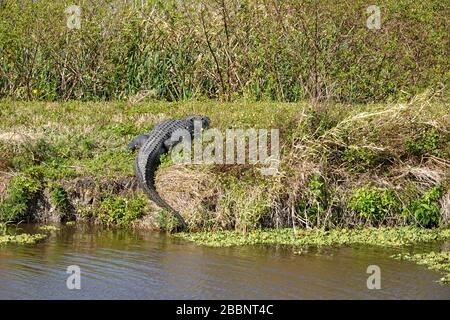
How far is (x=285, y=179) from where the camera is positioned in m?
11.8

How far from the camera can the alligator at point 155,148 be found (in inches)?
468

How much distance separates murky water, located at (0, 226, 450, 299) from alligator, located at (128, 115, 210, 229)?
0.67m

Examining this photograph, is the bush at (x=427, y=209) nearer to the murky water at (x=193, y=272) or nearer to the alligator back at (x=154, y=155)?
the murky water at (x=193, y=272)

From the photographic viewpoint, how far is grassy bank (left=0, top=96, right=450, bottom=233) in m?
11.7


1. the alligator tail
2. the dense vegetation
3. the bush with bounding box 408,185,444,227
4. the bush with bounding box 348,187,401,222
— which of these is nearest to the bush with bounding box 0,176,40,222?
the alligator tail

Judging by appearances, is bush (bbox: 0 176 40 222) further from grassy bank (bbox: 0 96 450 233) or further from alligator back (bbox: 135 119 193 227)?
alligator back (bbox: 135 119 193 227)

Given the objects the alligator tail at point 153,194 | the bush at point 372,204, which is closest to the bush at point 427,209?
the bush at point 372,204

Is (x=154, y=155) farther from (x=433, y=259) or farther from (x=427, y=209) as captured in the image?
(x=433, y=259)

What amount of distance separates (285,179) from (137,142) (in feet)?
7.55

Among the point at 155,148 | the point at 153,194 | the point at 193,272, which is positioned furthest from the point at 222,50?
the point at 193,272

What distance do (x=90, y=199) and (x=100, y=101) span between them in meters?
4.09

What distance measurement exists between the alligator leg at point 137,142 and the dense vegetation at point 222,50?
2.94 meters

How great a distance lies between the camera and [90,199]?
1211 cm
